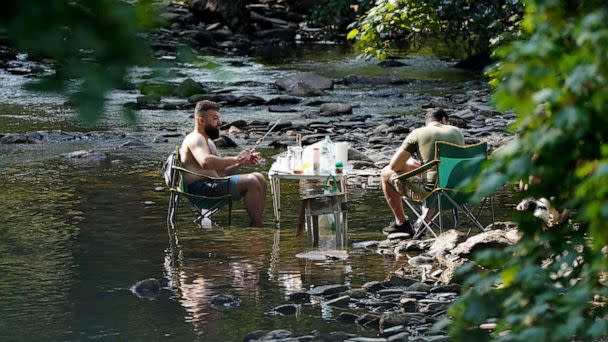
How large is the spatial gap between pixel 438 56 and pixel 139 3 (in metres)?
32.5

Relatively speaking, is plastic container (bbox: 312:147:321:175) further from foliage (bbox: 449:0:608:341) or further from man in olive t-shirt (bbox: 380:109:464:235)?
foliage (bbox: 449:0:608:341)

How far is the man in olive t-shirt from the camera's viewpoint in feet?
32.7

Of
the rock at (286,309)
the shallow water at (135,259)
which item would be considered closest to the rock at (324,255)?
the shallow water at (135,259)

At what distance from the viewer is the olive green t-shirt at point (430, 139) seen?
9961 mm

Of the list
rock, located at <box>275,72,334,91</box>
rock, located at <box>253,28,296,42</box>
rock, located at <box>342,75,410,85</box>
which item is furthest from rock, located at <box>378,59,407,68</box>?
rock, located at <box>253,28,296,42</box>

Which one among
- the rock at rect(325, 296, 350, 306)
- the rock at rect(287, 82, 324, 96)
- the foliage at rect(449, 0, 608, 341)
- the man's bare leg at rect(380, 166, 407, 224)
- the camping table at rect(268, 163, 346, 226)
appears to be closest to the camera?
the foliage at rect(449, 0, 608, 341)

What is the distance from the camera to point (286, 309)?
745 cm

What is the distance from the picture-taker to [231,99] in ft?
77.7

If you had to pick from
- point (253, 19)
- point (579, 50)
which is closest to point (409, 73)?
point (253, 19)

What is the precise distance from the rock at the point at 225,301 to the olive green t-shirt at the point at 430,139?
273 centimetres

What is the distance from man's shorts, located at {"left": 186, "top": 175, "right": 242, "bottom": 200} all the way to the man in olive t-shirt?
129 centimetres

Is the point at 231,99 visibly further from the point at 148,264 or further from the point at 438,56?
the point at 148,264

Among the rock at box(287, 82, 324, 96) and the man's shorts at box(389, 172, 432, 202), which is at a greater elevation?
the rock at box(287, 82, 324, 96)

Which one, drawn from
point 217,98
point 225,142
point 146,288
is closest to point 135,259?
point 146,288
